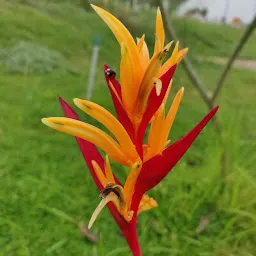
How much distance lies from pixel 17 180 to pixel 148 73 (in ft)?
3.79

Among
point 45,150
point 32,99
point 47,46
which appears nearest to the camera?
point 45,150

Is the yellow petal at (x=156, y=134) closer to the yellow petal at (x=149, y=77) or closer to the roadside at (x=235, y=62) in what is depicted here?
the yellow petal at (x=149, y=77)

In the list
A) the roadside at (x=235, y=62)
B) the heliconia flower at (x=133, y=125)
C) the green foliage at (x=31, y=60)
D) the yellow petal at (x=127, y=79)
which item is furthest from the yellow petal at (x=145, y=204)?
the roadside at (x=235, y=62)

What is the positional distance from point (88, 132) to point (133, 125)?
0.22 ft

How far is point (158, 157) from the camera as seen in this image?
2.03 ft

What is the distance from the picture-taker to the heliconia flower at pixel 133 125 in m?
0.60

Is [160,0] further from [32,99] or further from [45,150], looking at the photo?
[32,99]

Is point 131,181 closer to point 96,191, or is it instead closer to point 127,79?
point 127,79

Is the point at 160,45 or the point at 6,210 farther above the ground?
the point at 160,45

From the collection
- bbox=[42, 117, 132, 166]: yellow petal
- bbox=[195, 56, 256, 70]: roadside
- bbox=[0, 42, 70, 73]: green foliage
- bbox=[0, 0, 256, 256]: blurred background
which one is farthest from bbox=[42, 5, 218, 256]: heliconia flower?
bbox=[195, 56, 256, 70]: roadside

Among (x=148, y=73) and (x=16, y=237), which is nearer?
(x=148, y=73)

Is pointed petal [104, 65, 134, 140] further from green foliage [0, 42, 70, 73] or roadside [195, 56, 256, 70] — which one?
roadside [195, 56, 256, 70]

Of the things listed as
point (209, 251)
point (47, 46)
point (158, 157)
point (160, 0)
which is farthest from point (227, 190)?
point (47, 46)

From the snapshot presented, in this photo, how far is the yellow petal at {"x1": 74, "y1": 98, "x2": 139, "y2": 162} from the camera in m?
0.60
